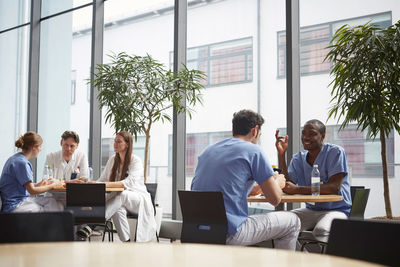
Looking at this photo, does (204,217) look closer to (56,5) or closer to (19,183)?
(19,183)

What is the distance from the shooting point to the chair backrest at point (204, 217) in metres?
2.83

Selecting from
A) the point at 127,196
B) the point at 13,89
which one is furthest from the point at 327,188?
the point at 13,89

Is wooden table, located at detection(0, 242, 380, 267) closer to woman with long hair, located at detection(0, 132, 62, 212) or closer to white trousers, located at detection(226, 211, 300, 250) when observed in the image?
white trousers, located at detection(226, 211, 300, 250)

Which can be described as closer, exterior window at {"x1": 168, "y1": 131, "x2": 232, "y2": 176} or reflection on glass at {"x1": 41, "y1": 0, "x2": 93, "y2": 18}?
exterior window at {"x1": 168, "y1": 131, "x2": 232, "y2": 176}

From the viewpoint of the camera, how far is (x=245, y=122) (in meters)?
3.21

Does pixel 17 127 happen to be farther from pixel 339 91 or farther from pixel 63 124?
pixel 339 91

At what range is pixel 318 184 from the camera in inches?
139

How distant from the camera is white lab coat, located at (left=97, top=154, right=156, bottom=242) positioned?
5.09 meters

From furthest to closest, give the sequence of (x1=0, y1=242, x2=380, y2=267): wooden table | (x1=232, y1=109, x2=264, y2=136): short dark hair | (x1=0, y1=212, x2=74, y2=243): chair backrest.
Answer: (x1=232, y1=109, x2=264, y2=136): short dark hair → (x1=0, y1=212, x2=74, y2=243): chair backrest → (x1=0, y1=242, x2=380, y2=267): wooden table

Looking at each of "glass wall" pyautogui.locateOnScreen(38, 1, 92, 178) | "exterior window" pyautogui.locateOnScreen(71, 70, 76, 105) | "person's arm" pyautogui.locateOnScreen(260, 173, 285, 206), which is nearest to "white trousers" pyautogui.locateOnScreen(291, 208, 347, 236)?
"person's arm" pyautogui.locateOnScreen(260, 173, 285, 206)

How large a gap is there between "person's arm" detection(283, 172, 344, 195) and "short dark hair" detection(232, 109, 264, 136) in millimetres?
642

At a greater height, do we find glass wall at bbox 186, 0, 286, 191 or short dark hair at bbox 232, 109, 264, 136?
glass wall at bbox 186, 0, 286, 191

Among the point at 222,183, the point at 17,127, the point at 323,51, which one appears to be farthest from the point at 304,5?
the point at 17,127

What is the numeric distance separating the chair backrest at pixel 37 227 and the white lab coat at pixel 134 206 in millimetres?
3389
